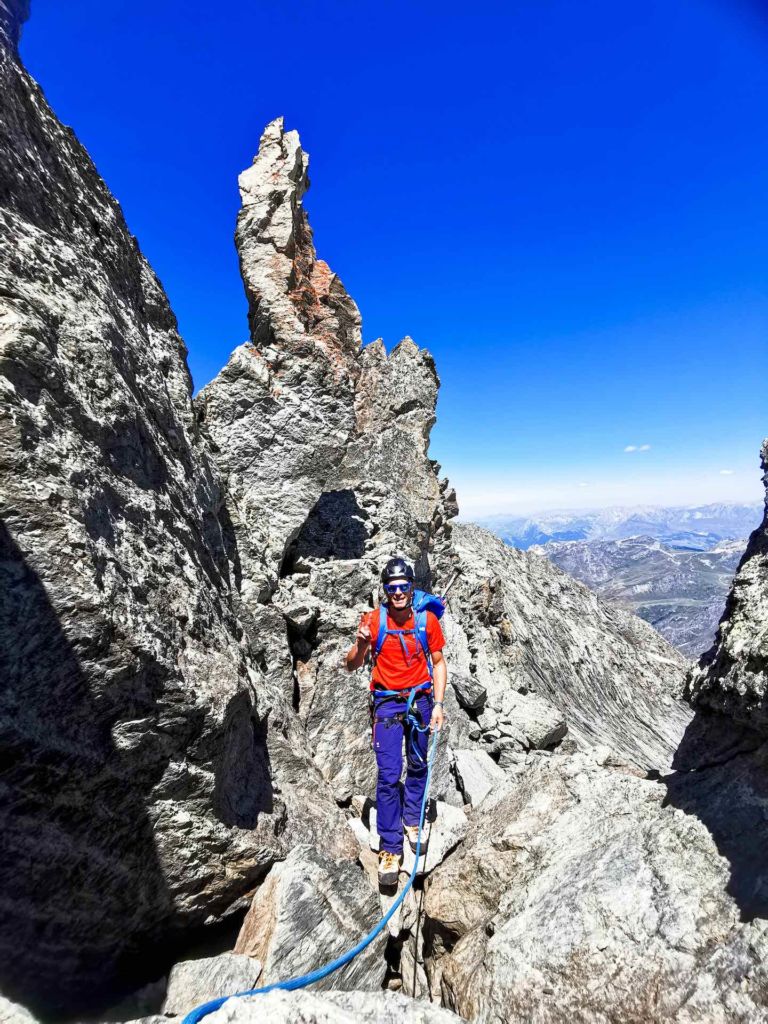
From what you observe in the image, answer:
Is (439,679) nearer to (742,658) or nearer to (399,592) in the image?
(399,592)

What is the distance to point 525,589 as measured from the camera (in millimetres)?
34750

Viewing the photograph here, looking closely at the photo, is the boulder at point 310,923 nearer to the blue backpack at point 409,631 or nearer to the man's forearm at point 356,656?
the man's forearm at point 356,656

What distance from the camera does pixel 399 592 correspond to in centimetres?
859

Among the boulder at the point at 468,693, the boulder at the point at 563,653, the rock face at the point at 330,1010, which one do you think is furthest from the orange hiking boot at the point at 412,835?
the boulder at the point at 563,653

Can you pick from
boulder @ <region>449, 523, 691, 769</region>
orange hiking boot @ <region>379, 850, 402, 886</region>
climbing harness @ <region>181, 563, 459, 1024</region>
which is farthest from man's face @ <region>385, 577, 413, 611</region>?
boulder @ <region>449, 523, 691, 769</region>

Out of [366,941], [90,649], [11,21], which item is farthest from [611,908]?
[11,21]

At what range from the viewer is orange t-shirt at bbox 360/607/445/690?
28.4ft

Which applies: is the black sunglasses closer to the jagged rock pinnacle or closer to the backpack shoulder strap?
the backpack shoulder strap

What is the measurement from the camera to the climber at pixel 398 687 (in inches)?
332

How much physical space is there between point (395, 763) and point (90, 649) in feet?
17.8

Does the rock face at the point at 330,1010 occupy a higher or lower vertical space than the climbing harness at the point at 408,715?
lower

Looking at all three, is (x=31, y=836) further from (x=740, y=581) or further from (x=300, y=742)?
(x=740, y=581)

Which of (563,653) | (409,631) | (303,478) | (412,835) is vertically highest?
(303,478)

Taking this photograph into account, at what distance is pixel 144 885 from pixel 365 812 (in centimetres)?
545
